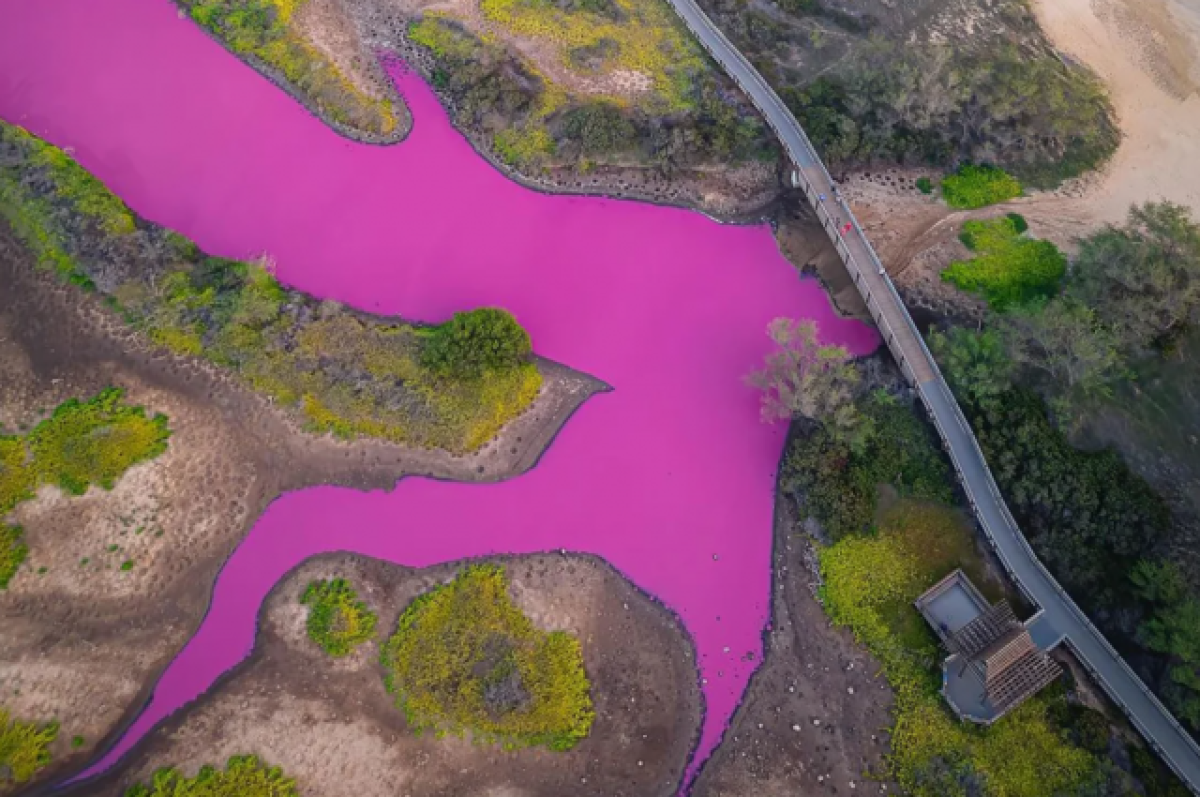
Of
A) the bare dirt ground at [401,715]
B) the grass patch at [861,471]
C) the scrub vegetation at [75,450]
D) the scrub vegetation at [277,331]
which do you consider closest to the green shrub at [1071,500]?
the grass patch at [861,471]

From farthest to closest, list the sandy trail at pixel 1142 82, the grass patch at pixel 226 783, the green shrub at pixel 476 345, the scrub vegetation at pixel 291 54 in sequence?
the scrub vegetation at pixel 291 54 → the sandy trail at pixel 1142 82 → the green shrub at pixel 476 345 → the grass patch at pixel 226 783

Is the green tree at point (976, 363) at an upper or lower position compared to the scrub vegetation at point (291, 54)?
upper

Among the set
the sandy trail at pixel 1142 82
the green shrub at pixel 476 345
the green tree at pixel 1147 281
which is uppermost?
the sandy trail at pixel 1142 82

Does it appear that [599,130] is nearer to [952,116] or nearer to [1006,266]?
[952,116]

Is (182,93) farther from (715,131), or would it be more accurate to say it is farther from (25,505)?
(715,131)

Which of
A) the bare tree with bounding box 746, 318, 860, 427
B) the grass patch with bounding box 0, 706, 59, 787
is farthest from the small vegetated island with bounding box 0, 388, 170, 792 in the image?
the bare tree with bounding box 746, 318, 860, 427

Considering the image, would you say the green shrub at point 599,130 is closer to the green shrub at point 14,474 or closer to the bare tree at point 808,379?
the bare tree at point 808,379
